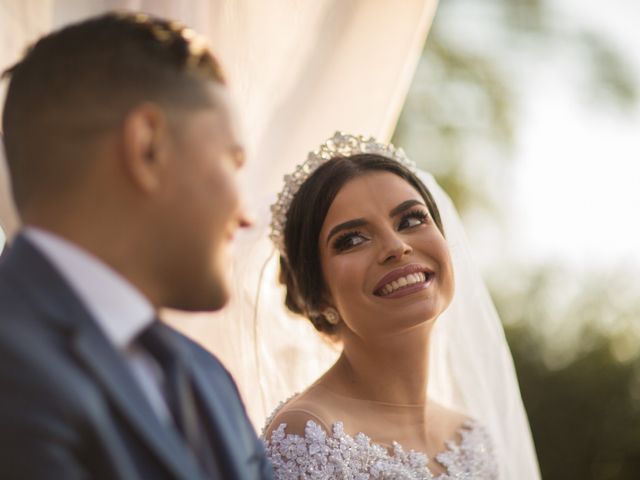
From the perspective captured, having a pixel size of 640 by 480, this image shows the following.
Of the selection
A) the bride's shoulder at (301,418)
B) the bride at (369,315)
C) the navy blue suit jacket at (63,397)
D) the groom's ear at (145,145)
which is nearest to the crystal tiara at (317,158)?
the bride at (369,315)

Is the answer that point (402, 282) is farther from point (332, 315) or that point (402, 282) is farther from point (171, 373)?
point (171, 373)

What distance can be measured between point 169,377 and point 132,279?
148 millimetres

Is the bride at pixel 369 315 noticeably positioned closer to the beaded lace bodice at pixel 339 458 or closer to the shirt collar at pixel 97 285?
A: the beaded lace bodice at pixel 339 458

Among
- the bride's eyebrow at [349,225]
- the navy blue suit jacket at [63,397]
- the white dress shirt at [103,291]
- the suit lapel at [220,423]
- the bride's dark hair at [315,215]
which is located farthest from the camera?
the bride's dark hair at [315,215]

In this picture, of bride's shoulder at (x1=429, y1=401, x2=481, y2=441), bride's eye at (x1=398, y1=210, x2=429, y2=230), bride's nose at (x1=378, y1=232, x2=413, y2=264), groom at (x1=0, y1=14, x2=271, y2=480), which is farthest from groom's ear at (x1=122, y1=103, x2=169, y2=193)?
bride's shoulder at (x1=429, y1=401, x2=481, y2=441)

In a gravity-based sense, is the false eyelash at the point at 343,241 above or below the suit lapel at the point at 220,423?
above

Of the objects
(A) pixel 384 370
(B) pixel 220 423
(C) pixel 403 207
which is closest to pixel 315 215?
(C) pixel 403 207

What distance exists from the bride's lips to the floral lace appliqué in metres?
0.39

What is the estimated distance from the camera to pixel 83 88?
116 centimetres

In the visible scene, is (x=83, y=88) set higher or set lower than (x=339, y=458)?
higher

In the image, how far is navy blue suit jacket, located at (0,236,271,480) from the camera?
97cm

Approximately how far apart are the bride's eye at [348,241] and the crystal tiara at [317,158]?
248 mm

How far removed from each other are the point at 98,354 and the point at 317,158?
157cm

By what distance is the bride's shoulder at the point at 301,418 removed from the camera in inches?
89.1
